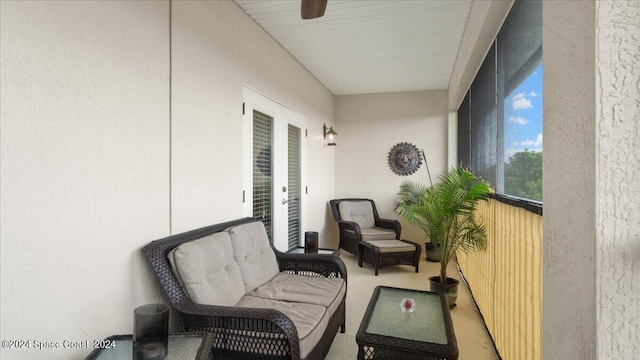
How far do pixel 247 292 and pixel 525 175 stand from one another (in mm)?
1877

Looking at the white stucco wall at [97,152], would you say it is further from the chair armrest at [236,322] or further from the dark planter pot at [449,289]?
the dark planter pot at [449,289]

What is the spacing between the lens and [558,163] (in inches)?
33.5

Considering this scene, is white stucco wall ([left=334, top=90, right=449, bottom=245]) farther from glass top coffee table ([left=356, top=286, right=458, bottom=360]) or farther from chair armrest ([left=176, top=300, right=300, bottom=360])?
chair armrest ([left=176, top=300, right=300, bottom=360])

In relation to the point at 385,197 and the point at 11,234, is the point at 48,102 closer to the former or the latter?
the point at 11,234

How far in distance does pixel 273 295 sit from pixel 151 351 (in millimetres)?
941

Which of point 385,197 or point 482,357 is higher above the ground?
point 385,197

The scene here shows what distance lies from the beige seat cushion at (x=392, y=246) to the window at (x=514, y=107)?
4.67 ft

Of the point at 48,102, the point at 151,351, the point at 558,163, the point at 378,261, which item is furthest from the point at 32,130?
the point at 378,261

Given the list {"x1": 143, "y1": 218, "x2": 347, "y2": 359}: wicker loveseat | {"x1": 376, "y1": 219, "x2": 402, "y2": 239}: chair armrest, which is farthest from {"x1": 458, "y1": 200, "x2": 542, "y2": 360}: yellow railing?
{"x1": 376, "y1": 219, "x2": 402, "y2": 239}: chair armrest

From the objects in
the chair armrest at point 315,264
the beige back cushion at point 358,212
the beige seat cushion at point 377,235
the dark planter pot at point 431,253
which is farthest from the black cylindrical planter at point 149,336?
the dark planter pot at point 431,253

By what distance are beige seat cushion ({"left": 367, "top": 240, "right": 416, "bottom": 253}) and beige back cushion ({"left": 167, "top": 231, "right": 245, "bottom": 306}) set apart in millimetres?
2433

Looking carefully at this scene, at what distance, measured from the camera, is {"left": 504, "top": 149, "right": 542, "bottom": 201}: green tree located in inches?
66.1

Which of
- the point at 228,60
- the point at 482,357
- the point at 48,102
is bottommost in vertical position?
the point at 482,357

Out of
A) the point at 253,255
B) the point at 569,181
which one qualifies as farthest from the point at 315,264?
the point at 569,181
